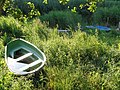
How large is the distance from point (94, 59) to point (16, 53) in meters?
1.80

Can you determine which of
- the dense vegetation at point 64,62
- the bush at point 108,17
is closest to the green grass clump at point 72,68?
the dense vegetation at point 64,62

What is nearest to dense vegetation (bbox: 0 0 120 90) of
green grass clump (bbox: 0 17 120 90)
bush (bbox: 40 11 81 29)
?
green grass clump (bbox: 0 17 120 90)

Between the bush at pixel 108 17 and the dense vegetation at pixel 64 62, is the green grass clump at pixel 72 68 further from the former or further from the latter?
the bush at pixel 108 17

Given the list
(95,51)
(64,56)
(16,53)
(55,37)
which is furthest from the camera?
(55,37)

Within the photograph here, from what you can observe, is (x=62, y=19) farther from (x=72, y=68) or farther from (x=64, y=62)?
(x=72, y=68)

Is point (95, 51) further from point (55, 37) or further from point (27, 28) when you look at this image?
point (27, 28)

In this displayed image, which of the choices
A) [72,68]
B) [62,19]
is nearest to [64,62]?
[72,68]

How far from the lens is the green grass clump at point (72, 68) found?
4.74m

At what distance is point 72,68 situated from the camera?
520cm

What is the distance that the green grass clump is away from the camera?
15.5ft

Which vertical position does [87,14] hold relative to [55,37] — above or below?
below

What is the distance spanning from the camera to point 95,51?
6.18 m

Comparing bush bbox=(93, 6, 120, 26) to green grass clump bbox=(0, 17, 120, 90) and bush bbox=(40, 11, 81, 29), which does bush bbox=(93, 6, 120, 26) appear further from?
green grass clump bbox=(0, 17, 120, 90)

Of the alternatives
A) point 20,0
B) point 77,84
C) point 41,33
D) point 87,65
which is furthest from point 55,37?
point 20,0
